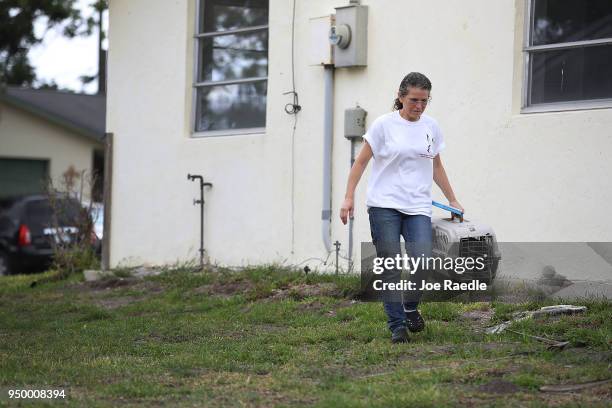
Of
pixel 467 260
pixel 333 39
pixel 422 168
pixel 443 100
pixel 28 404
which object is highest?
pixel 333 39

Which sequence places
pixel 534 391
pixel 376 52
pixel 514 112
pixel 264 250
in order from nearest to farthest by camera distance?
pixel 534 391
pixel 514 112
pixel 376 52
pixel 264 250

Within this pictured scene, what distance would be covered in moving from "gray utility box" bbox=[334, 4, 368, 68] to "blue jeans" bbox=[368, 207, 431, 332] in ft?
11.8

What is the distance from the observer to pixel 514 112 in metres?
9.23

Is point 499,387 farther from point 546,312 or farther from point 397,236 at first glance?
point 546,312

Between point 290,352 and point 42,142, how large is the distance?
21752 millimetres

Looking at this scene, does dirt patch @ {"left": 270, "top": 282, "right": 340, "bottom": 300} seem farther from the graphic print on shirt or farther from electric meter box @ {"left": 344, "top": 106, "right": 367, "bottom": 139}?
the graphic print on shirt

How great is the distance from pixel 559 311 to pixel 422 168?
5.15ft

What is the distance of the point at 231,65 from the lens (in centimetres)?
1202

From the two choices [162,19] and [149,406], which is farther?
[162,19]

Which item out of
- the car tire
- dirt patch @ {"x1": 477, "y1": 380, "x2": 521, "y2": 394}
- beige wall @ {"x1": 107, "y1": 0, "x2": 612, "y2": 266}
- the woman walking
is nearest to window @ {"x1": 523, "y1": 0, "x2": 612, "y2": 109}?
beige wall @ {"x1": 107, "y1": 0, "x2": 612, "y2": 266}

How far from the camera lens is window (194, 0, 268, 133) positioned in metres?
11.6

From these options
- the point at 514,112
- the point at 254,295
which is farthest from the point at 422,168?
the point at 254,295

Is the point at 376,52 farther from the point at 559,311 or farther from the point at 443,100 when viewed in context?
the point at 559,311

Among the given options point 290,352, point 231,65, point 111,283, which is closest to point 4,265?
point 111,283
